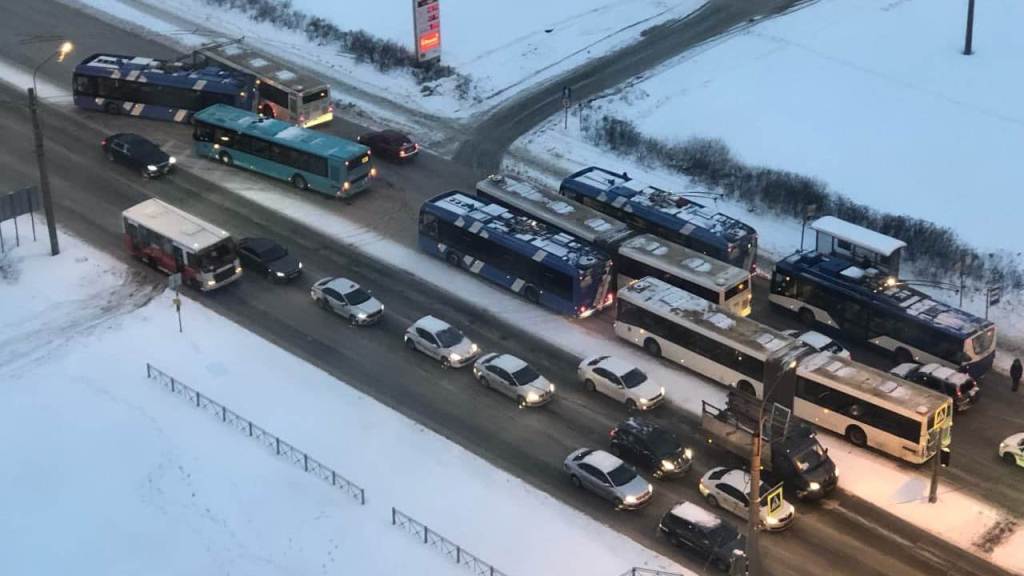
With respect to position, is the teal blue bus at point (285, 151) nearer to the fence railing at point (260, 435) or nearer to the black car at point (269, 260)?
the black car at point (269, 260)

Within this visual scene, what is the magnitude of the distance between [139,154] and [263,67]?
9.59 metres

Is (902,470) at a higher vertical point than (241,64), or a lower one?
lower

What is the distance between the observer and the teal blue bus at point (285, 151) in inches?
2505

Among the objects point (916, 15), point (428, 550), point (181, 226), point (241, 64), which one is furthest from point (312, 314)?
point (916, 15)

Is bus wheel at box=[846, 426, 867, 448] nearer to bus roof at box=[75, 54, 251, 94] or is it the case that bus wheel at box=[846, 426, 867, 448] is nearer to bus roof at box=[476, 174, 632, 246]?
bus roof at box=[476, 174, 632, 246]

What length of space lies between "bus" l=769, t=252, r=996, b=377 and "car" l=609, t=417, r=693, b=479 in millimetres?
10432

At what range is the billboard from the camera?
75.7m

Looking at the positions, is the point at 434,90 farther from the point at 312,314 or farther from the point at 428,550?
the point at 428,550

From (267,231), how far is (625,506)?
78.0ft

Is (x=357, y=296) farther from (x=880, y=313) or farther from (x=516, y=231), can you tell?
(x=880, y=313)

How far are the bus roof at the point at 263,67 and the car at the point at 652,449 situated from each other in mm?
30333

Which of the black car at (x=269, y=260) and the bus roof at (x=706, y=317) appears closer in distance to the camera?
the bus roof at (x=706, y=317)

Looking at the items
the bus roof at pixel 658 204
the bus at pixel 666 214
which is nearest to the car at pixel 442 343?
the bus at pixel 666 214

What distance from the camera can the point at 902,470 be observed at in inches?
1859
